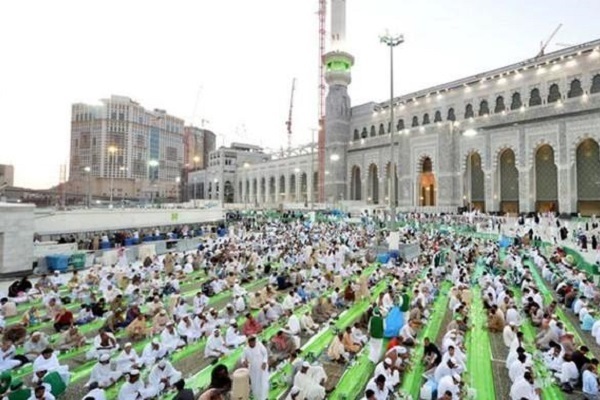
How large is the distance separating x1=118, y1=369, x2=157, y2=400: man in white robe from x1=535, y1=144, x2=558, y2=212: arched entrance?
32921 mm

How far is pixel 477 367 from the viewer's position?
658 centimetres

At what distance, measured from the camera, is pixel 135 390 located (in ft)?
Result: 17.6

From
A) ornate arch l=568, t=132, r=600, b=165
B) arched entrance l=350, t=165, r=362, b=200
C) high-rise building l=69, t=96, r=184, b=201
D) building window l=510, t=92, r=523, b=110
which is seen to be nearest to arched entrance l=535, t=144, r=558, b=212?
building window l=510, t=92, r=523, b=110

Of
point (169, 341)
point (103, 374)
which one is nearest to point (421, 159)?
point (169, 341)

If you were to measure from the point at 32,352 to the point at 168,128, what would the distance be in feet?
351

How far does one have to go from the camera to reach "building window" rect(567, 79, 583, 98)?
91.0 feet

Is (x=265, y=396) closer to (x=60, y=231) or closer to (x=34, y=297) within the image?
(x=34, y=297)

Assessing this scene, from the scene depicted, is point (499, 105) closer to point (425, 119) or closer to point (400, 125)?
point (425, 119)

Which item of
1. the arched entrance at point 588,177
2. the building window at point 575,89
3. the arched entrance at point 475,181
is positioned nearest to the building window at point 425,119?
the arched entrance at point 475,181

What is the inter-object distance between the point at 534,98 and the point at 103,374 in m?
34.2

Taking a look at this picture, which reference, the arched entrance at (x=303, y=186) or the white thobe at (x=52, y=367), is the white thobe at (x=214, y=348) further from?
the arched entrance at (x=303, y=186)

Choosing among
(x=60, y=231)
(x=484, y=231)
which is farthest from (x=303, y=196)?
(x=60, y=231)

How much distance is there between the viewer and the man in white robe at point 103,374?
5.87 m

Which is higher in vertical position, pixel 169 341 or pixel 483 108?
pixel 483 108
